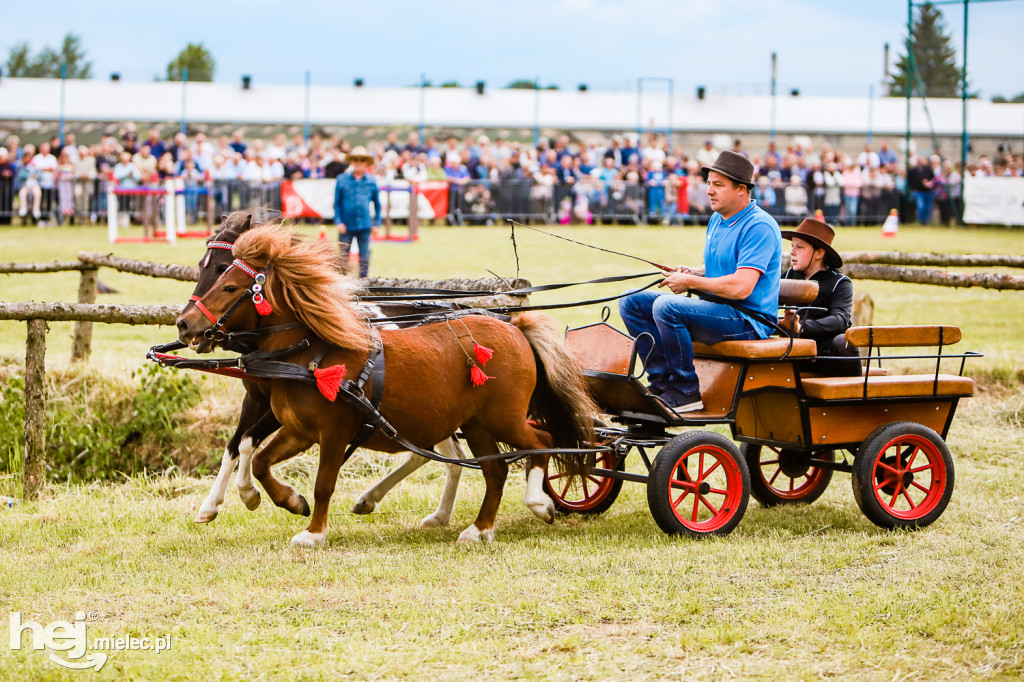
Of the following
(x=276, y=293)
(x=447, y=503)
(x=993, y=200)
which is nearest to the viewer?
(x=276, y=293)

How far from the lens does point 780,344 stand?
6.29m

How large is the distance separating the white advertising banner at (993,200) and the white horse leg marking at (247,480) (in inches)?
883

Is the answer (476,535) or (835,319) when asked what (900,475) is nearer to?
(835,319)

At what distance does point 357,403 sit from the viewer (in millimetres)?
5781

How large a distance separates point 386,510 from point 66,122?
1177 inches

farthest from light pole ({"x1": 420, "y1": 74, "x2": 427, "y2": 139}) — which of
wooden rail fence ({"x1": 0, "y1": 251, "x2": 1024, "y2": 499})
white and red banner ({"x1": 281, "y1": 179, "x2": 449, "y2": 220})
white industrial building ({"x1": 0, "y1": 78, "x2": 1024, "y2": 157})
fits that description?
wooden rail fence ({"x1": 0, "y1": 251, "x2": 1024, "y2": 499})

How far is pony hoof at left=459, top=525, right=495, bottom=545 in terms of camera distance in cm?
617

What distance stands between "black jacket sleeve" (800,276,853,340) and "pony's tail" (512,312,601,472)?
4.83 feet

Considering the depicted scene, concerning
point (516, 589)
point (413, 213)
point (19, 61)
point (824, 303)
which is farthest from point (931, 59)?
point (19, 61)

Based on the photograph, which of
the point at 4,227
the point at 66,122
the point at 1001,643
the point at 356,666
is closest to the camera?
the point at 356,666

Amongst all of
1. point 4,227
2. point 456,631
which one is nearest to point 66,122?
point 4,227

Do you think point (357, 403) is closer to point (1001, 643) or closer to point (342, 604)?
point (342, 604)

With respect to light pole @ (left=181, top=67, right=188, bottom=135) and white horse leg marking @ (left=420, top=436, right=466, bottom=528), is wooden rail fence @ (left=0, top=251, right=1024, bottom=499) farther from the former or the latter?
light pole @ (left=181, top=67, right=188, bottom=135)

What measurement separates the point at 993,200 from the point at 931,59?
457cm
